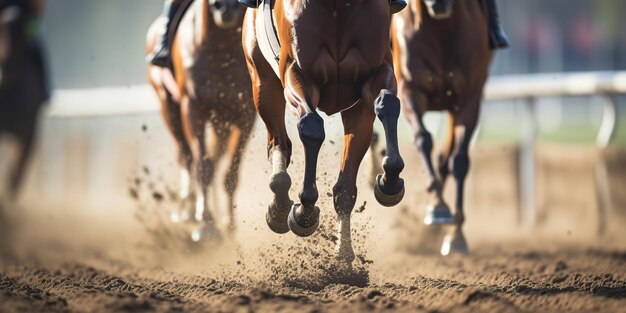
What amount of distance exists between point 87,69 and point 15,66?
2376 millimetres

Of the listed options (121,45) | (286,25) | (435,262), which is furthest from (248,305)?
(121,45)

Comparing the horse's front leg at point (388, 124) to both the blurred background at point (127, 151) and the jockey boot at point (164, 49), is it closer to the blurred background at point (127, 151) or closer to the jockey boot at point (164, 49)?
the blurred background at point (127, 151)

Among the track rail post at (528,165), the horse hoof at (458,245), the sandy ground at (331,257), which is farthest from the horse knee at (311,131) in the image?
the track rail post at (528,165)

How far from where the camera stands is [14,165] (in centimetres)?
1090

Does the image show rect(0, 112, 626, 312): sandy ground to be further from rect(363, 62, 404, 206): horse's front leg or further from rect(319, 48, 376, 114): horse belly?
rect(319, 48, 376, 114): horse belly

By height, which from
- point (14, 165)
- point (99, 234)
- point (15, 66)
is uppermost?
point (15, 66)

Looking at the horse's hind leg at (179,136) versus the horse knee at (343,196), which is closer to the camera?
the horse knee at (343,196)

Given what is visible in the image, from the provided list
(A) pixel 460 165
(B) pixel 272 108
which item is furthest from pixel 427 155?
(B) pixel 272 108

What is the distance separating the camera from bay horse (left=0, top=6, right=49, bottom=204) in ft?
35.5

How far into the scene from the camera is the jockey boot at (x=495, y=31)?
7.79 m

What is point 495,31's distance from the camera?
785 cm

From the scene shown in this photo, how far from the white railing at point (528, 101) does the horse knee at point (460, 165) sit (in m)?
1.95

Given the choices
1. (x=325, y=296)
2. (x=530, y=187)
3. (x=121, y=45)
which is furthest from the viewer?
(x=121, y=45)

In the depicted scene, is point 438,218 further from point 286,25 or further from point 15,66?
point 15,66
